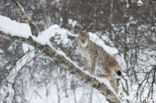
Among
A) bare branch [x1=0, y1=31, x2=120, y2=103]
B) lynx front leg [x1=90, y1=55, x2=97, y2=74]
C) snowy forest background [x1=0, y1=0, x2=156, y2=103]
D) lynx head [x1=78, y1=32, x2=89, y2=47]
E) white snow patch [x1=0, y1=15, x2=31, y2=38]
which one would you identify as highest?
white snow patch [x1=0, y1=15, x2=31, y2=38]

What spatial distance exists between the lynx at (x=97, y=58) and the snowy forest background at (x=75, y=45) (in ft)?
0.90

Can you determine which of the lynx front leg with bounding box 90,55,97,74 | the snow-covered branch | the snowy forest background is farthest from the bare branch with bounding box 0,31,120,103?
the lynx front leg with bounding box 90,55,97,74

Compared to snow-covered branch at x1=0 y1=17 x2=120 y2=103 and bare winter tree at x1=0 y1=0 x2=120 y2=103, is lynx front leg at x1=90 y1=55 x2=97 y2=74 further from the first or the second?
snow-covered branch at x1=0 y1=17 x2=120 y2=103

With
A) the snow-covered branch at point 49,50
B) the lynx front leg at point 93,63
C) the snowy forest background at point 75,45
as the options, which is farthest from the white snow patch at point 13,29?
the lynx front leg at point 93,63

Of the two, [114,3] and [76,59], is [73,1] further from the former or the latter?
[114,3]

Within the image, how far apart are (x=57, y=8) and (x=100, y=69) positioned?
5.12 metres

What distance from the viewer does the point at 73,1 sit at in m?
9.77

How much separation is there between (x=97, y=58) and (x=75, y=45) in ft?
7.94

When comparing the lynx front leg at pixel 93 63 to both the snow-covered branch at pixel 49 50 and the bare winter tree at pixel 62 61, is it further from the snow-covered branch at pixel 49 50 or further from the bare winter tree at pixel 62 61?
the snow-covered branch at pixel 49 50

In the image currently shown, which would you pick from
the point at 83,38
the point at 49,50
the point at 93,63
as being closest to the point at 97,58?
the point at 93,63

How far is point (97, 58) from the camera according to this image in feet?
18.9

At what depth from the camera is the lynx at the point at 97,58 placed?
5.67 metres

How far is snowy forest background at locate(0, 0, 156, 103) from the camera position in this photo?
6.61 meters

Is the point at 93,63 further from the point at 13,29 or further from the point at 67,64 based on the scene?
the point at 13,29
